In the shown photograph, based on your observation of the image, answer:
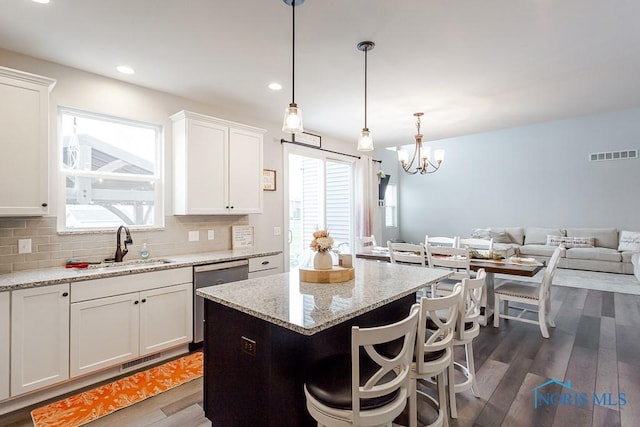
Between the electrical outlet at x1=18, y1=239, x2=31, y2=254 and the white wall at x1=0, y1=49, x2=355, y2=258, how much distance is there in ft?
0.97

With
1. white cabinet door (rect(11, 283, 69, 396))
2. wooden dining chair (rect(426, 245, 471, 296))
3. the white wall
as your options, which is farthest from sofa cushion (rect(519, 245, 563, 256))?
white cabinet door (rect(11, 283, 69, 396))

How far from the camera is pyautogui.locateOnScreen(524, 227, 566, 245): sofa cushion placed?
7.59m

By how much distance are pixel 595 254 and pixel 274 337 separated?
7.86 meters

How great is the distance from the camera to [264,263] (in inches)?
147

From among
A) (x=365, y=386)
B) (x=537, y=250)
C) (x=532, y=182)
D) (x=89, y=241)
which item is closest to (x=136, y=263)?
(x=89, y=241)

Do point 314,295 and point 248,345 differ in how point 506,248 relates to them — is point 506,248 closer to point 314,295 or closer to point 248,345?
point 314,295

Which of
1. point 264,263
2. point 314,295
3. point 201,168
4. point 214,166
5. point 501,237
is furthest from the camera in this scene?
point 501,237

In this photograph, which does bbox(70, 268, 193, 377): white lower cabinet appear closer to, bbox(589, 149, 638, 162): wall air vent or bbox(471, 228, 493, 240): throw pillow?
bbox(471, 228, 493, 240): throw pillow

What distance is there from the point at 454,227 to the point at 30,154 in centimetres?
908

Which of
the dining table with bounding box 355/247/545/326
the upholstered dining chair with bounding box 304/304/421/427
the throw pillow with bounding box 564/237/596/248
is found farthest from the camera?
the throw pillow with bounding box 564/237/596/248

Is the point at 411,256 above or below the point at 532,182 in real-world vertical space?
below

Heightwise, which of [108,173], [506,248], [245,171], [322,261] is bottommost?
[506,248]

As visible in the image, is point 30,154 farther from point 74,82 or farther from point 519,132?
point 519,132

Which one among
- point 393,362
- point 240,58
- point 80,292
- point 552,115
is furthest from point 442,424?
point 552,115
